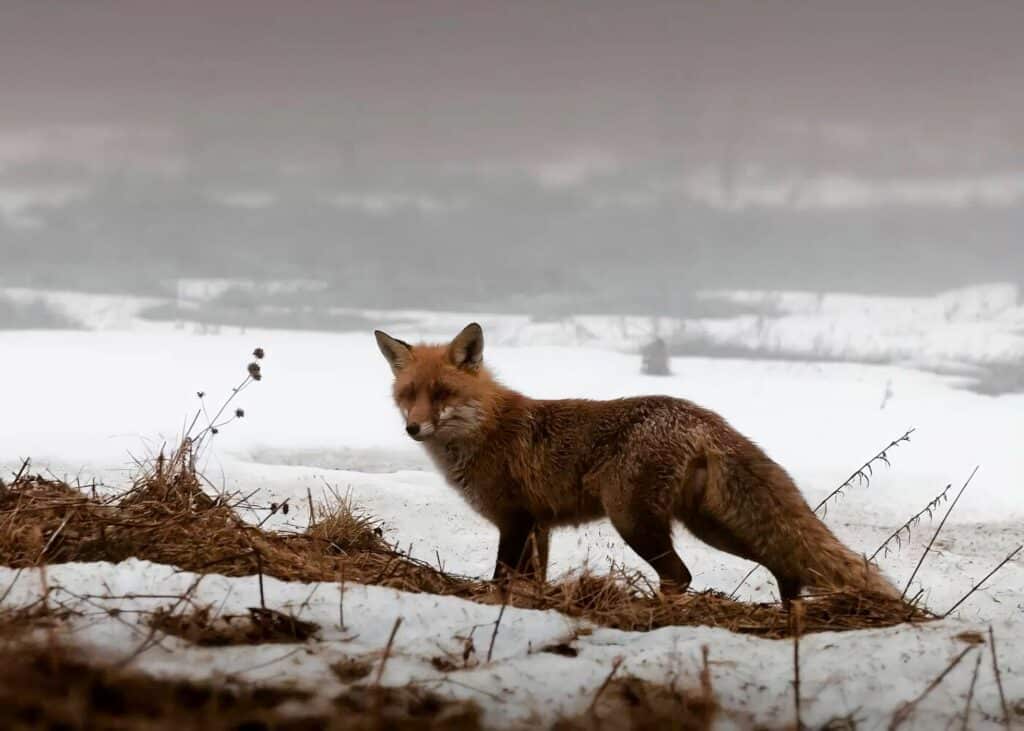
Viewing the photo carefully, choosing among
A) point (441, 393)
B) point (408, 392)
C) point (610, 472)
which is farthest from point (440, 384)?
point (610, 472)

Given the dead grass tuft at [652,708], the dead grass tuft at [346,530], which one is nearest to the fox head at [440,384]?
the dead grass tuft at [346,530]

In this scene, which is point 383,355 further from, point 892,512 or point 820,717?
point 892,512

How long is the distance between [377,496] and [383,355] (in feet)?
4.68

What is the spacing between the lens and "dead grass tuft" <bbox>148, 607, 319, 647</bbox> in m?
2.61

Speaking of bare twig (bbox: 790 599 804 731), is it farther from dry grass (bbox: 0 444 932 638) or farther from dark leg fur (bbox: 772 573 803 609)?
dark leg fur (bbox: 772 573 803 609)

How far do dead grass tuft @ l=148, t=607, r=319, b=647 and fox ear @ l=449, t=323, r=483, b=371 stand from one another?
9.16 ft

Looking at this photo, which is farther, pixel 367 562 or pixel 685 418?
pixel 685 418

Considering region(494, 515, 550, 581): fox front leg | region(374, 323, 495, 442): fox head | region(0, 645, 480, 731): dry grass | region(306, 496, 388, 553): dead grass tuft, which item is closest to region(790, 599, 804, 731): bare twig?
region(0, 645, 480, 731): dry grass

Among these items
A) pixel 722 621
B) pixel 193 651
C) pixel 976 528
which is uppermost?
pixel 193 651

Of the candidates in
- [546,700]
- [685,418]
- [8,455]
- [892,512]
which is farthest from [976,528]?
[8,455]

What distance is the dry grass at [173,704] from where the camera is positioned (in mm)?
1694

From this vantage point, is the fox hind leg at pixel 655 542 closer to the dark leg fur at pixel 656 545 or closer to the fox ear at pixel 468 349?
the dark leg fur at pixel 656 545

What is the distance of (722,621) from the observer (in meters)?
3.47

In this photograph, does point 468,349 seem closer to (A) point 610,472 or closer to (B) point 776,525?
(A) point 610,472
